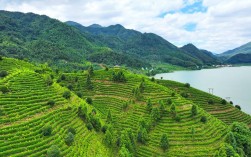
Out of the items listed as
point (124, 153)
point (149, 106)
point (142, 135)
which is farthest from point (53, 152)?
point (149, 106)

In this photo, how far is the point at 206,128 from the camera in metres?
54.6

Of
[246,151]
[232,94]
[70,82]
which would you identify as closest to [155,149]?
[246,151]

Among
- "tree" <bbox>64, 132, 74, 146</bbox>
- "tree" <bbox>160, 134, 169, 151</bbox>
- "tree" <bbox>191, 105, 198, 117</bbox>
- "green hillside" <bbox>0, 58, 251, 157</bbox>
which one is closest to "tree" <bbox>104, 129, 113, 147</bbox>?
"green hillside" <bbox>0, 58, 251, 157</bbox>

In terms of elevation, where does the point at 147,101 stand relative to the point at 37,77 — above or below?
below

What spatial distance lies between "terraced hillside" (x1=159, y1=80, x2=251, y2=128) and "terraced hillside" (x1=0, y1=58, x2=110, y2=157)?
152 feet

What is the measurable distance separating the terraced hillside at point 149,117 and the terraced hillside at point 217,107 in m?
18.5

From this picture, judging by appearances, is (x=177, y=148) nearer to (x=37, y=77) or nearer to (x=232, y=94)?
(x=37, y=77)

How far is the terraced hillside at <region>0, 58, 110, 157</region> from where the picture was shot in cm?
3544

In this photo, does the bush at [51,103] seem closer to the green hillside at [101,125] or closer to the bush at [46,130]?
the green hillside at [101,125]

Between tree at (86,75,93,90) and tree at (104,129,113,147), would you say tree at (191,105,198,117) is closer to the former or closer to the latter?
tree at (104,129,113,147)

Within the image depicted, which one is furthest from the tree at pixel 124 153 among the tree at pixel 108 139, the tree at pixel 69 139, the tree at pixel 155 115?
the tree at pixel 155 115

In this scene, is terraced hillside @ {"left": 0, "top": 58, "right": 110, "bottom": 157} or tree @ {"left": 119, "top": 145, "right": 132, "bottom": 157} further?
tree @ {"left": 119, "top": 145, "right": 132, "bottom": 157}

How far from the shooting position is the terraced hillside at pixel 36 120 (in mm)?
35438

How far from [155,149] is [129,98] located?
22704 mm
